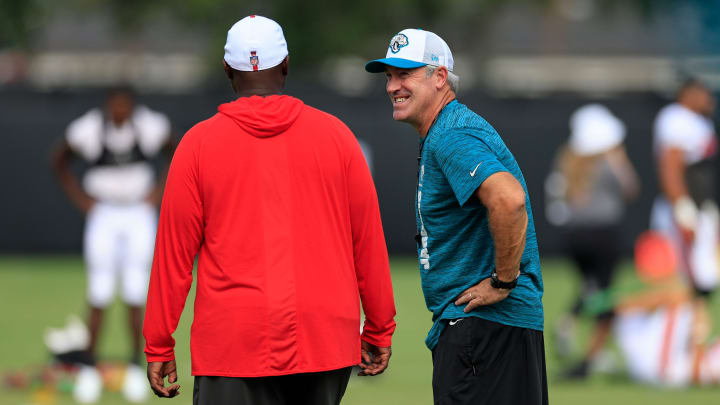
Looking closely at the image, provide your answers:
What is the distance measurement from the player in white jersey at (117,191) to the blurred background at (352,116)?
40 cm

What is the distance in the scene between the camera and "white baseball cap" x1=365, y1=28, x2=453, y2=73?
4.62 meters

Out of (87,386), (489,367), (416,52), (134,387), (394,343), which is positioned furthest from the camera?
(394,343)

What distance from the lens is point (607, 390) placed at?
9188 millimetres

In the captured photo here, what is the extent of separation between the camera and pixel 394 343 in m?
11.5

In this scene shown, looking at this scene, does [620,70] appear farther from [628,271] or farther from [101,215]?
[101,215]

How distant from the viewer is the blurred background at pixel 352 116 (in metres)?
10.4

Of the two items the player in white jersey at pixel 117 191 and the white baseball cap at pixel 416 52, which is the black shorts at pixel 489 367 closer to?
the white baseball cap at pixel 416 52

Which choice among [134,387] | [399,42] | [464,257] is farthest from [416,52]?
[134,387]

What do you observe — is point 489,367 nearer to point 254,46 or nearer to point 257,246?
point 257,246

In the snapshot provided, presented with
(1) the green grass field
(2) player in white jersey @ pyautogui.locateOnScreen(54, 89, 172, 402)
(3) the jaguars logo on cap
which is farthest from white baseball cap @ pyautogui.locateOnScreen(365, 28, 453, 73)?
(2) player in white jersey @ pyautogui.locateOnScreen(54, 89, 172, 402)

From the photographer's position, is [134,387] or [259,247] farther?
[134,387]

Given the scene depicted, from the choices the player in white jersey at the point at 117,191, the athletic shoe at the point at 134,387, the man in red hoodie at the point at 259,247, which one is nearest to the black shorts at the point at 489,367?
the man in red hoodie at the point at 259,247

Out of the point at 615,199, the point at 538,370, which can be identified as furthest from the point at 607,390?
the point at 538,370

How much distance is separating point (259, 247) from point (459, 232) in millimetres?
784
